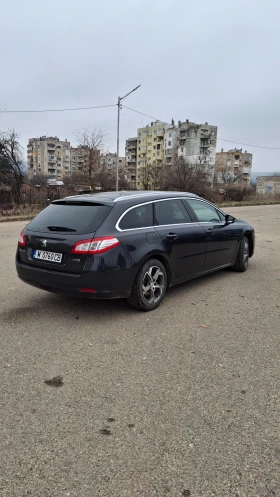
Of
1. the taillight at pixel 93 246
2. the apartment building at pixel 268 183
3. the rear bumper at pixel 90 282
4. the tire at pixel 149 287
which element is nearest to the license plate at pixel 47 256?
the rear bumper at pixel 90 282

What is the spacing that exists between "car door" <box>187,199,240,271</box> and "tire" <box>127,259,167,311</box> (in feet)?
4.00

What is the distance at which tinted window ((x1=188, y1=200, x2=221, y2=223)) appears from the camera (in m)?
5.81

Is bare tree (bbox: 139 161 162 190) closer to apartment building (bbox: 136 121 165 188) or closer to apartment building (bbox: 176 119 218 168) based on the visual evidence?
apartment building (bbox: 176 119 218 168)

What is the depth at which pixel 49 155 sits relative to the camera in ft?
477

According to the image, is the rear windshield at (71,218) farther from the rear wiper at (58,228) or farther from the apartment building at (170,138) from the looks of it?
the apartment building at (170,138)

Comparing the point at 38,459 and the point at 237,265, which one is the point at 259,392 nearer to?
the point at 38,459

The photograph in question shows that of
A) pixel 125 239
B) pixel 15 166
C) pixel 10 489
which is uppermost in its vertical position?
pixel 15 166

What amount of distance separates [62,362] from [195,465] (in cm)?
160

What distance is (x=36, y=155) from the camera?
483 ft

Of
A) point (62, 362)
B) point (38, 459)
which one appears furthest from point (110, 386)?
point (38, 459)

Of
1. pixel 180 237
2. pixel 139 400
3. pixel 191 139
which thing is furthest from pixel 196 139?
pixel 139 400

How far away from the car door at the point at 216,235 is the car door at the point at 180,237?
193 mm

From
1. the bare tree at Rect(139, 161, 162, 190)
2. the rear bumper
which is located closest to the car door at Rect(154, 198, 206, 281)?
the rear bumper

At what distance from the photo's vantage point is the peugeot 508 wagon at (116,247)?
4.14 m
